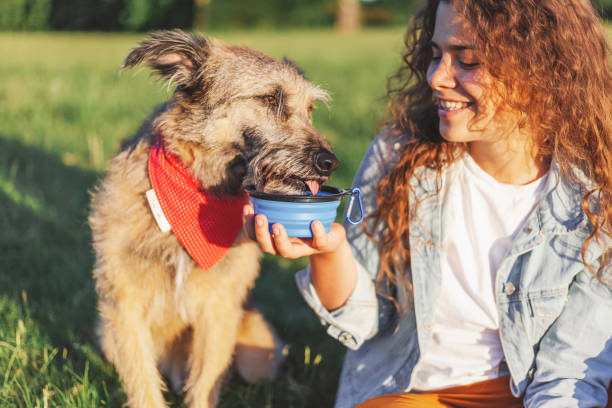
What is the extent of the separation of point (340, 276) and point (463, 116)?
0.93 metres

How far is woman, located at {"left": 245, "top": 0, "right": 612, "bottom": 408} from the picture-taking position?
2.40 m

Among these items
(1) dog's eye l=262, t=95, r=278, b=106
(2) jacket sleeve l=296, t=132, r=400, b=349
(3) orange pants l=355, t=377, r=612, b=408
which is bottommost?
(3) orange pants l=355, t=377, r=612, b=408

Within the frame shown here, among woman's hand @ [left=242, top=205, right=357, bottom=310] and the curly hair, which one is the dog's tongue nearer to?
woman's hand @ [left=242, top=205, right=357, bottom=310]

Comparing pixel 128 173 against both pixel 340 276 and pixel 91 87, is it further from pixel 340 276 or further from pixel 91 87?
pixel 91 87

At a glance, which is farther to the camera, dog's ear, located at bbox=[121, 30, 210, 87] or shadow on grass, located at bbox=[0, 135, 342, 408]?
shadow on grass, located at bbox=[0, 135, 342, 408]

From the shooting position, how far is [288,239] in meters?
2.16

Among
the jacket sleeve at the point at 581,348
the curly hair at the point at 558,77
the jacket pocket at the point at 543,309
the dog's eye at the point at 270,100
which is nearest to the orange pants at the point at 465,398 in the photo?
the jacket sleeve at the point at 581,348

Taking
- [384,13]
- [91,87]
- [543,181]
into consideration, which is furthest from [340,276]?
[384,13]

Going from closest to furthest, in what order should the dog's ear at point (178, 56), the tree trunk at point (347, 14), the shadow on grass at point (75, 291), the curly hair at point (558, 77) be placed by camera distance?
the curly hair at point (558, 77)
the dog's ear at point (178, 56)
the shadow on grass at point (75, 291)
the tree trunk at point (347, 14)

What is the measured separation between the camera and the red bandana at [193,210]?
2686 millimetres

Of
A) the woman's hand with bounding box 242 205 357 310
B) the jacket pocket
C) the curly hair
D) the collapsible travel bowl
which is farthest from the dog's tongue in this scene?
the jacket pocket

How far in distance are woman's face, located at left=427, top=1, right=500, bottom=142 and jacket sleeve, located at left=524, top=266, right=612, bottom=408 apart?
821 mm

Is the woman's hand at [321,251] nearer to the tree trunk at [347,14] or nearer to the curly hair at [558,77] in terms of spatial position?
the curly hair at [558,77]

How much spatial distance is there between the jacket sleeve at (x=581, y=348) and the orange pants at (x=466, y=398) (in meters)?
0.13
